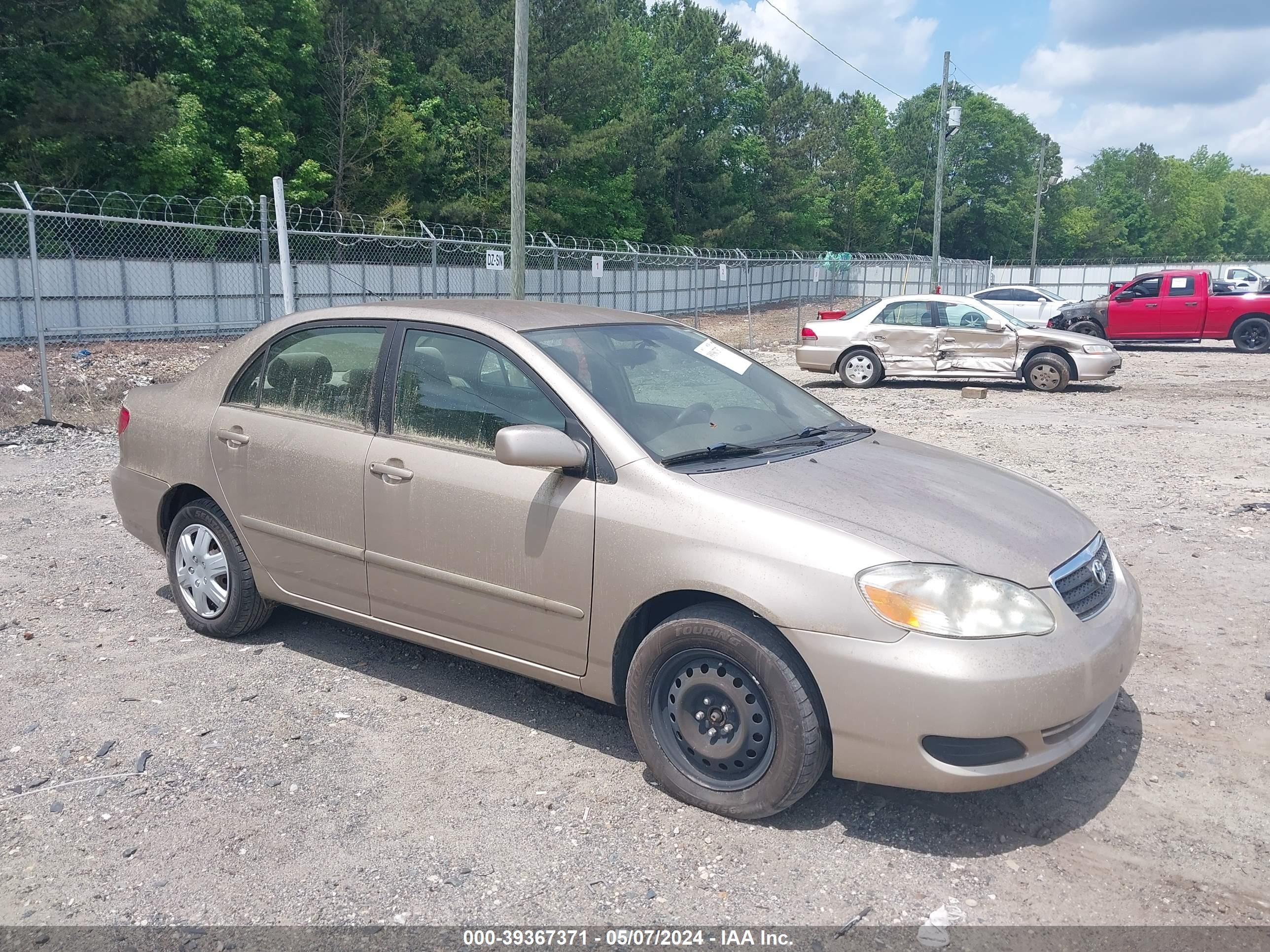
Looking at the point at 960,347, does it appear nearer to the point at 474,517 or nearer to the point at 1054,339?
the point at 1054,339

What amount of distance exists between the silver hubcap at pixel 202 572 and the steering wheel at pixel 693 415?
2.37 meters

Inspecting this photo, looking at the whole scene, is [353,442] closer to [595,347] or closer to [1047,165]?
[595,347]

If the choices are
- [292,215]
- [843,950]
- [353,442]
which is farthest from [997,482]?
[292,215]

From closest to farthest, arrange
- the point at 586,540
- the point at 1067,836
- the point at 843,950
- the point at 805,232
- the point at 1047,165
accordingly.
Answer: the point at 843,950, the point at 1067,836, the point at 586,540, the point at 805,232, the point at 1047,165

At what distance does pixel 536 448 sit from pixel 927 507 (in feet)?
4.53

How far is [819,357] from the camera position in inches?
675

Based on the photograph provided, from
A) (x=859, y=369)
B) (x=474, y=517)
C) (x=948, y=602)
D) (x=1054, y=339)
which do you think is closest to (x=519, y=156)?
(x=859, y=369)

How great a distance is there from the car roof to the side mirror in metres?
0.69

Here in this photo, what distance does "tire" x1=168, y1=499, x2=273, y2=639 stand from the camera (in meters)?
4.86

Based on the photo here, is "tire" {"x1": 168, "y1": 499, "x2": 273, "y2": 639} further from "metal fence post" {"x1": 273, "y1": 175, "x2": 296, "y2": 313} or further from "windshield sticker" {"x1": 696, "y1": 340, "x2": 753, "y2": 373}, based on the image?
"metal fence post" {"x1": 273, "y1": 175, "x2": 296, "y2": 313}

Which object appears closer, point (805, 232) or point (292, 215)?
point (292, 215)

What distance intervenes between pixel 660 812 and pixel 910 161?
321 feet

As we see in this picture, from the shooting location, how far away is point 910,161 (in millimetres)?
93312

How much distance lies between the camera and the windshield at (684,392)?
12.8 ft
